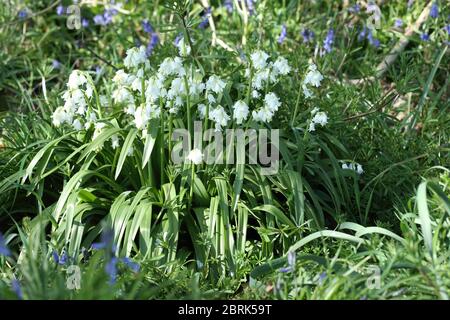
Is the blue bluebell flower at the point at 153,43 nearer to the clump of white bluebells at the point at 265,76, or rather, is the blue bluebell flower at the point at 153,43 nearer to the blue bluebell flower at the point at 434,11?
the clump of white bluebells at the point at 265,76

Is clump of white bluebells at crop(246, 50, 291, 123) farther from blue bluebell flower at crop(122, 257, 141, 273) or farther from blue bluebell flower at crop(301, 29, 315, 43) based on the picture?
blue bluebell flower at crop(301, 29, 315, 43)

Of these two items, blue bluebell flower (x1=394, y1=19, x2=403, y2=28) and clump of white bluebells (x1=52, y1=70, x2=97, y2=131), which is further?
blue bluebell flower (x1=394, y1=19, x2=403, y2=28)

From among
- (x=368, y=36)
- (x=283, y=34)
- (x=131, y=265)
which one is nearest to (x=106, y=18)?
(x=283, y=34)

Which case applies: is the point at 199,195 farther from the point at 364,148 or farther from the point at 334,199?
the point at 364,148

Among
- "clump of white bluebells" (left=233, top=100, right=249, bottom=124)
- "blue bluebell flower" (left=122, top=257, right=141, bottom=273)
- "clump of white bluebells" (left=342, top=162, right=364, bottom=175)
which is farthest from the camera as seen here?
"clump of white bluebells" (left=342, top=162, right=364, bottom=175)

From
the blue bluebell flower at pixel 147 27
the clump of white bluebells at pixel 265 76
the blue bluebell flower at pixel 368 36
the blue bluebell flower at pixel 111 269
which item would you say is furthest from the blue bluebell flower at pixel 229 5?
the blue bluebell flower at pixel 111 269

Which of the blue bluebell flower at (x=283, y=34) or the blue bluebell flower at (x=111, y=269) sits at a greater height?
the blue bluebell flower at (x=283, y=34)

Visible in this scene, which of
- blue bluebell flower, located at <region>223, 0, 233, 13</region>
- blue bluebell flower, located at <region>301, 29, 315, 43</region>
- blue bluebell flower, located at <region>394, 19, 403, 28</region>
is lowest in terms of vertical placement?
blue bluebell flower, located at <region>301, 29, 315, 43</region>

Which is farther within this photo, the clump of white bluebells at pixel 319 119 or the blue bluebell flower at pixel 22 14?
the blue bluebell flower at pixel 22 14

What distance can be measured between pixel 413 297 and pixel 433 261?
23 cm

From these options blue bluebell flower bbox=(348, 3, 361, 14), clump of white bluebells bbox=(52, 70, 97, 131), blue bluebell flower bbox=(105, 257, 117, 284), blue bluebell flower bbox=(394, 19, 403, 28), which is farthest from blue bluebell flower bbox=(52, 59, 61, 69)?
blue bluebell flower bbox=(105, 257, 117, 284)

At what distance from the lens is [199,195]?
12.5 feet

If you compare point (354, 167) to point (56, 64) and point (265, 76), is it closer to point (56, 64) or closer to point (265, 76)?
point (265, 76)
